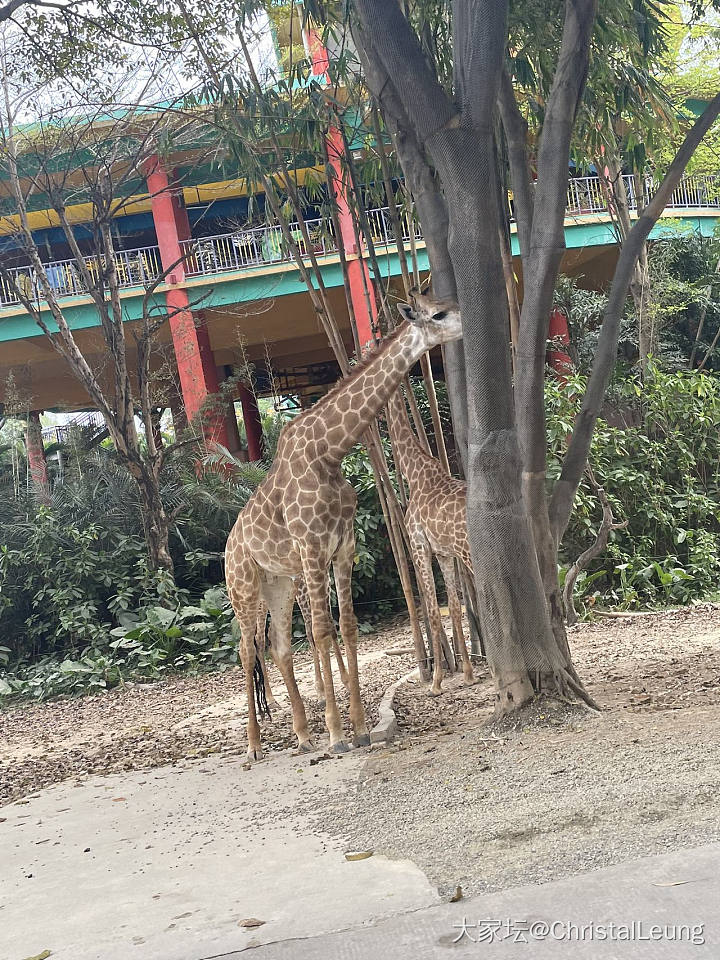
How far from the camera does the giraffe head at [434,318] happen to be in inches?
185

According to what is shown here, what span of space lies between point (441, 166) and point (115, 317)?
22.4ft

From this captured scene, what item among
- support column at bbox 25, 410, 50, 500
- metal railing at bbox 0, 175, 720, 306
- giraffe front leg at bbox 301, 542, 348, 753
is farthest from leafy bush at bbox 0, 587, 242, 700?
metal railing at bbox 0, 175, 720, 306

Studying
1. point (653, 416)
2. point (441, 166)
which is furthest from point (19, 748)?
point (653, 416)

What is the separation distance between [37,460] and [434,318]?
9.74m

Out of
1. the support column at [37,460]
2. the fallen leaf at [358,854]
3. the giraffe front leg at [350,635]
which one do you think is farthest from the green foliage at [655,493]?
the fallen leaf at [358,854]

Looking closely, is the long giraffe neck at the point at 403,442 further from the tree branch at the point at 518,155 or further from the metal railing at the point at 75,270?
the metal railing at the point at 75,270

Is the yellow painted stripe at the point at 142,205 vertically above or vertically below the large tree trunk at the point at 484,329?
above

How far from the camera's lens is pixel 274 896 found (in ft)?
9.82

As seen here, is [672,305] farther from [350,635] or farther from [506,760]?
[506,760]

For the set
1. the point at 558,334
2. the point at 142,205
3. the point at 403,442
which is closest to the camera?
the point at 403,442

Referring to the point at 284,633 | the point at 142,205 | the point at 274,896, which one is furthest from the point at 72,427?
the point at 274,896

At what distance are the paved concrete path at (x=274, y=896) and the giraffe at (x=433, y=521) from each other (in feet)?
5.71

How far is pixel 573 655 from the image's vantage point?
6859 millimetres

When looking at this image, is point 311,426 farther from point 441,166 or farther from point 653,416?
point 653,416
